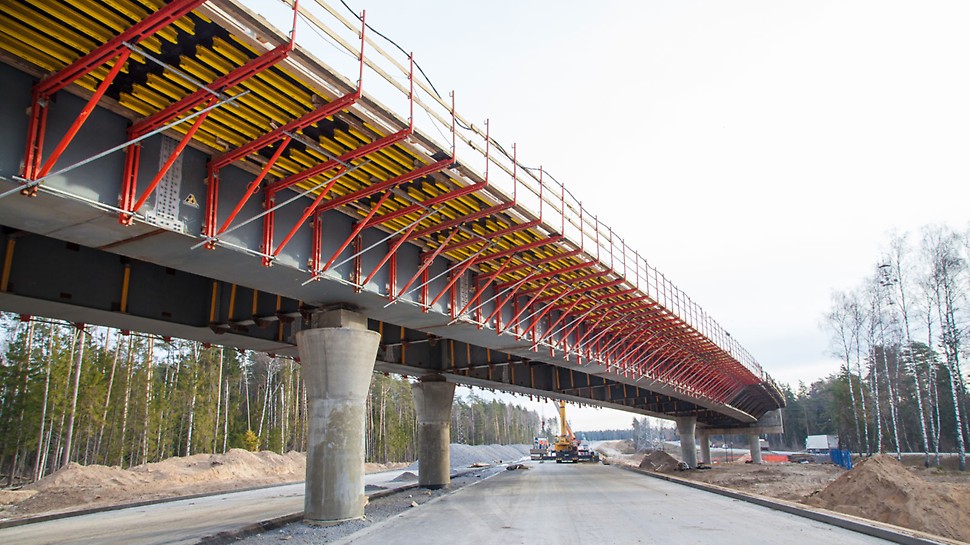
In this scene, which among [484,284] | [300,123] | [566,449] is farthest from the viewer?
[566,449]

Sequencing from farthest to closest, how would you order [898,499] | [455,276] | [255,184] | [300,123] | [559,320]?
1. [559,320]
2. [898,499]
3. [455,276]
4. [255,184]
5. [300,123]

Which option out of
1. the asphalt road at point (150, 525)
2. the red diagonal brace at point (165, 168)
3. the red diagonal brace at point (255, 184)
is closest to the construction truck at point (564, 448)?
the asphalt road at point (150, 525)

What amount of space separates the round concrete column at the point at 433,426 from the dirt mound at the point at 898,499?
43.2 feet

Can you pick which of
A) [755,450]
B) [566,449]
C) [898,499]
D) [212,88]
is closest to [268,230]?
[212,88]

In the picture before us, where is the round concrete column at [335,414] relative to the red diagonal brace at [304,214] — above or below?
below

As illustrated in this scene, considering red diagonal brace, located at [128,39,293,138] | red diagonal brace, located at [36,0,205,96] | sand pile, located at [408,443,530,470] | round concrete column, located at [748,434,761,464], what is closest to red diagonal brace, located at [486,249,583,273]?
red diagonal brace, located at [128,39,293,138]

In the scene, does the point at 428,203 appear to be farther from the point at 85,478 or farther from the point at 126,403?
the point at 126,403

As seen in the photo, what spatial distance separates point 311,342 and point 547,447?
65617 mm

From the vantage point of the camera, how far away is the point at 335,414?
1218cm

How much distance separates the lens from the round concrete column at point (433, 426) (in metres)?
23.9

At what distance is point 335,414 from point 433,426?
41.0 ft

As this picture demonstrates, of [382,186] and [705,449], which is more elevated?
[382,186]

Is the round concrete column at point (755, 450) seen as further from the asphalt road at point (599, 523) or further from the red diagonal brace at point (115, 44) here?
the red diagonal brace at point (115, 44)

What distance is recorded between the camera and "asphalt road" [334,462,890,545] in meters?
11.0
